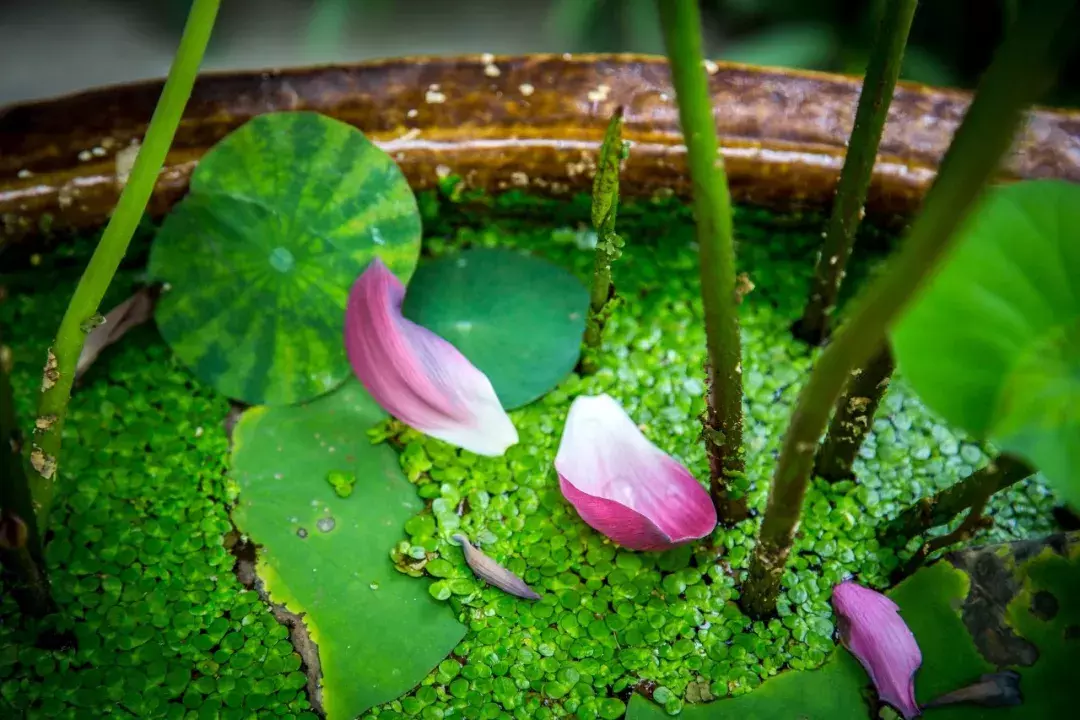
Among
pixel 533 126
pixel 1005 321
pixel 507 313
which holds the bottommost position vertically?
pixel 507 313

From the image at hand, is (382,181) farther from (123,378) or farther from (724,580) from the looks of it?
(724,580)

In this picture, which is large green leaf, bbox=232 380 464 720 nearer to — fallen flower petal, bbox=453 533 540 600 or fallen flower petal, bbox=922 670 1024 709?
fallen flower petal, bbox=453 533 540 600

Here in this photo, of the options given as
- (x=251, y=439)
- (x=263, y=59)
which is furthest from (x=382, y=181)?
(x=263, y=59)

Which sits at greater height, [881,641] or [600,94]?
[600,94]

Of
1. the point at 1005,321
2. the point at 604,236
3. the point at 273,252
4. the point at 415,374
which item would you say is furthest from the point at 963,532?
the point at 273,252

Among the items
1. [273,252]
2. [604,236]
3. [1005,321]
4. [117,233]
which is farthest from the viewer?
[273,252]

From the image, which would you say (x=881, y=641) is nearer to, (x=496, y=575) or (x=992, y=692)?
(x=992, y=692)

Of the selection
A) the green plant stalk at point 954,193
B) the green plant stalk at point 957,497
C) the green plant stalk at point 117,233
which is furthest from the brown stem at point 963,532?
the green plant stalk at point 117,233
